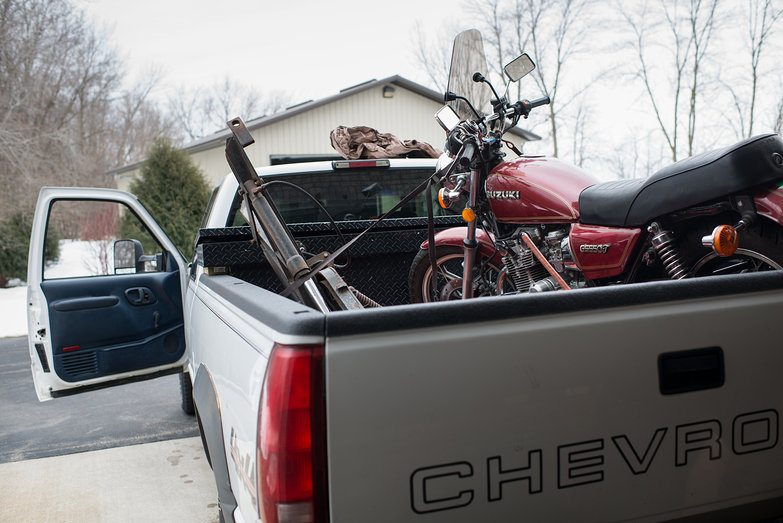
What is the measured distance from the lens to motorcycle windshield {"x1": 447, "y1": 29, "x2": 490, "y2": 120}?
13.4 feet

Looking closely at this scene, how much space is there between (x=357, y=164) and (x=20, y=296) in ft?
39.7

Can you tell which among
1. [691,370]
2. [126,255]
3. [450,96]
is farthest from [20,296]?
[691,370]

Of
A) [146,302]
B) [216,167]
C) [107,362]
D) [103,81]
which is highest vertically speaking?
[103,81]

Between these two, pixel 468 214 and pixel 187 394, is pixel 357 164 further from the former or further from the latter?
pixel 187 394

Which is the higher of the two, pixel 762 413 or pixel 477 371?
pixel 477 371

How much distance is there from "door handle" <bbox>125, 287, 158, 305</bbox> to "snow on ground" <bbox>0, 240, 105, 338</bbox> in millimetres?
6744

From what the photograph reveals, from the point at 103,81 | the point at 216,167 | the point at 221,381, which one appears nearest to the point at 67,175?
the point at 216,167

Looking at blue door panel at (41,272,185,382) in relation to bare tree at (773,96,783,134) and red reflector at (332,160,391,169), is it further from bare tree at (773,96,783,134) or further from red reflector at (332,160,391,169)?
bare tree at (773,96,783,134)

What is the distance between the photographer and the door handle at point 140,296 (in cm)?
378

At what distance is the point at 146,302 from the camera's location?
3.83m

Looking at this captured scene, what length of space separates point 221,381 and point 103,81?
100 feet

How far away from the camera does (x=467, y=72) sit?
162 inches

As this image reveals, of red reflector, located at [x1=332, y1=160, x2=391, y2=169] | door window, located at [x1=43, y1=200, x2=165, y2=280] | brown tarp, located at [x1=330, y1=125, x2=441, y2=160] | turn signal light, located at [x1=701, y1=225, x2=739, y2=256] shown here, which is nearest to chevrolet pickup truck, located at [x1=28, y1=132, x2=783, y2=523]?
turn signal light, located at [x1=701, y1=225, x2=739, y2=256]

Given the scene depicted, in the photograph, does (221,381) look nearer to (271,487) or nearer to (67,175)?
(271,487)
